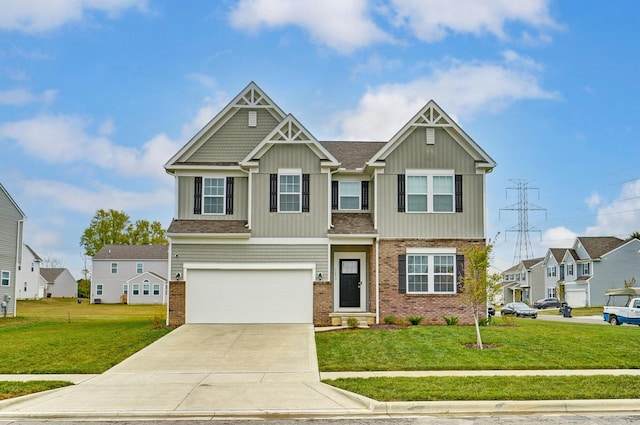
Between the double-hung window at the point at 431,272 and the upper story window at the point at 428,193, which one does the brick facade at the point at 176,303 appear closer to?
the double-hung window at the point at 431,272

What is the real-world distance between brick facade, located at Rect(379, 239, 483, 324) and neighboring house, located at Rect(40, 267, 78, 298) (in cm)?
7580

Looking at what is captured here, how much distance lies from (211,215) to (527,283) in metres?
68.6

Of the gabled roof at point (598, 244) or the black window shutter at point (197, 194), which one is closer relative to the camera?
the black window shutter at point (197, 194)

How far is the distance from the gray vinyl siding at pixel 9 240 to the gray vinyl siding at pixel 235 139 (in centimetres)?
1759

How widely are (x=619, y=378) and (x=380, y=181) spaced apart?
12522 millimetres

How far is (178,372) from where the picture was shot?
16.3 metres

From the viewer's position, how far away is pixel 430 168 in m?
25.1

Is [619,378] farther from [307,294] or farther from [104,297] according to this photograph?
[104,297]

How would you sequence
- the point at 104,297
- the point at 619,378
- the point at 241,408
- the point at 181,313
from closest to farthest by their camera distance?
1. the point at 241,408
2. the point at 619,378
3. the point at 181,313
4. the point at 104,297

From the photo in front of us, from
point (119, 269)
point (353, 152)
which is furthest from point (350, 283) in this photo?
point (119, 269)

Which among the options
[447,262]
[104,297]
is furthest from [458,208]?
[104,297]

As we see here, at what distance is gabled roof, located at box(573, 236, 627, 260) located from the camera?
2530 inches

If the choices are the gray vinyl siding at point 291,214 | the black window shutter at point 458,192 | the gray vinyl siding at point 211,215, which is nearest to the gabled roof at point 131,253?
the gray vinyl siding at point 211,215

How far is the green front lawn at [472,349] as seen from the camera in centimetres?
1625
